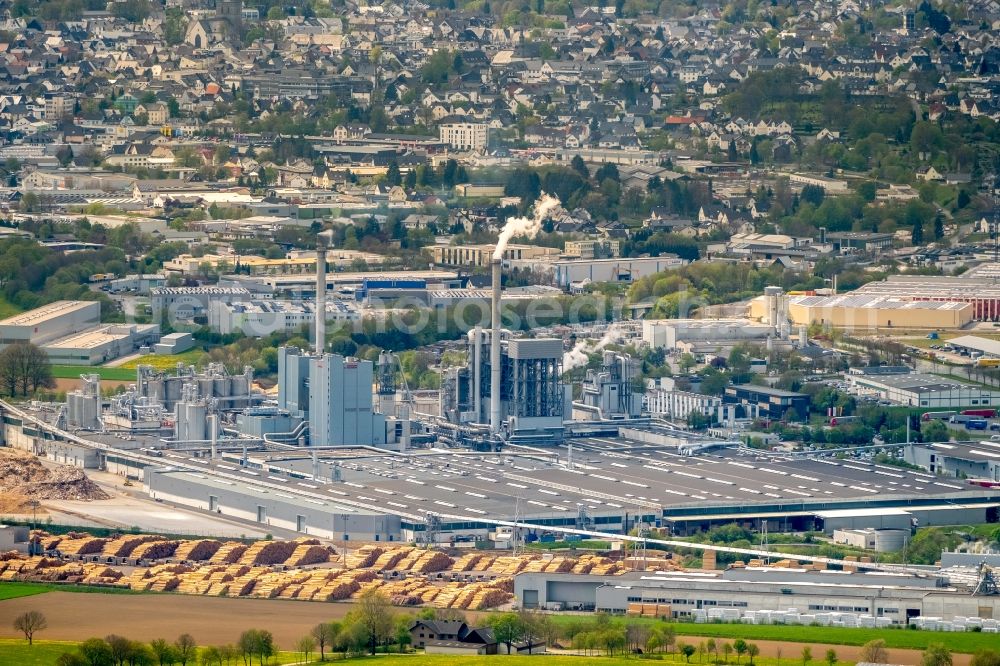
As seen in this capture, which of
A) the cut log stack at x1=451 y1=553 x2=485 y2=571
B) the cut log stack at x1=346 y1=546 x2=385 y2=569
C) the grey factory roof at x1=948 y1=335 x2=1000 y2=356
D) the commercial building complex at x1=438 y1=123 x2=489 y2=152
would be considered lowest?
the cut log stack at x1=451 y1=553 x2=485 y2=571

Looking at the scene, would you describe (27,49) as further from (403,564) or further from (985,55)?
(403,564)

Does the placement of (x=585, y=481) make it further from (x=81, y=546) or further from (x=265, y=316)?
(x=265, y=316)

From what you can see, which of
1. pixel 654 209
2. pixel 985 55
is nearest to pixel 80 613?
pixel 654 209

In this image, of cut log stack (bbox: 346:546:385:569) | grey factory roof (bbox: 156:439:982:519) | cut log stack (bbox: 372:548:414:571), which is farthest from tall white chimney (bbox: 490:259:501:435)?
cut log stack (bbox: 372:548:414:571)

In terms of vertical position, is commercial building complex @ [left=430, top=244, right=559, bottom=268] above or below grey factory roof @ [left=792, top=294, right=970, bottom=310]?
above

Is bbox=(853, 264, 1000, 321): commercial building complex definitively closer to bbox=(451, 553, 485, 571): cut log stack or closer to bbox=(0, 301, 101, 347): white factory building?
bbox=(0, 301, 101, 347): white factory building

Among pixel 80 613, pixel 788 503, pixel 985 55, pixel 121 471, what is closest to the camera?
pixel 80 613

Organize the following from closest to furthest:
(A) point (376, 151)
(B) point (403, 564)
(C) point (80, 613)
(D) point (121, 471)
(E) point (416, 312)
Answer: (C) point (80, 613), (B) point (403, 564), (D) point (121, 471), (E) point (416, 312), (A) point (376, 151)

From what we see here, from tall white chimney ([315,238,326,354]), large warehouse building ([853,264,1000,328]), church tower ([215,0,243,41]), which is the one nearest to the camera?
tall white chimney ([315,238,326,354])
